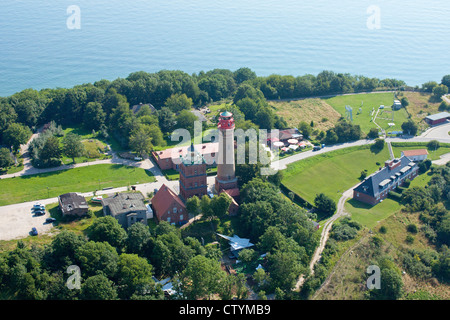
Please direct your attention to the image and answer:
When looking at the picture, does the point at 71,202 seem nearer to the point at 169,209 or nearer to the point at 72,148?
the point at 169,209

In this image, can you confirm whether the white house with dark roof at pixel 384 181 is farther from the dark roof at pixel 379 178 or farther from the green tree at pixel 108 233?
the green tree at pixel 108 233

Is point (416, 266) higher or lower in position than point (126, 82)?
lower

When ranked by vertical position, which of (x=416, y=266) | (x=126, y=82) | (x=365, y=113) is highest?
(x=126, y=82)

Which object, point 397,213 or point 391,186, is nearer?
point 397,213

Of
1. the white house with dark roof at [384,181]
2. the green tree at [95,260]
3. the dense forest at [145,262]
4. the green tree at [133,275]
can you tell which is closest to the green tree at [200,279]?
the dense forest at [145,262]

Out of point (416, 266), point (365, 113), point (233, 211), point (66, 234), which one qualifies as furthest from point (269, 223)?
point (365, 113)

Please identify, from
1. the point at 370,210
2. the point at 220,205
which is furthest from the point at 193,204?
the point at 370,210

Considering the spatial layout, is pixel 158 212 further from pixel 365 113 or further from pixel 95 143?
pixel 365 113

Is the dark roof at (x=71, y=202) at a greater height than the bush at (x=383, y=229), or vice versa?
the dark roof at (x=71, y=202)
